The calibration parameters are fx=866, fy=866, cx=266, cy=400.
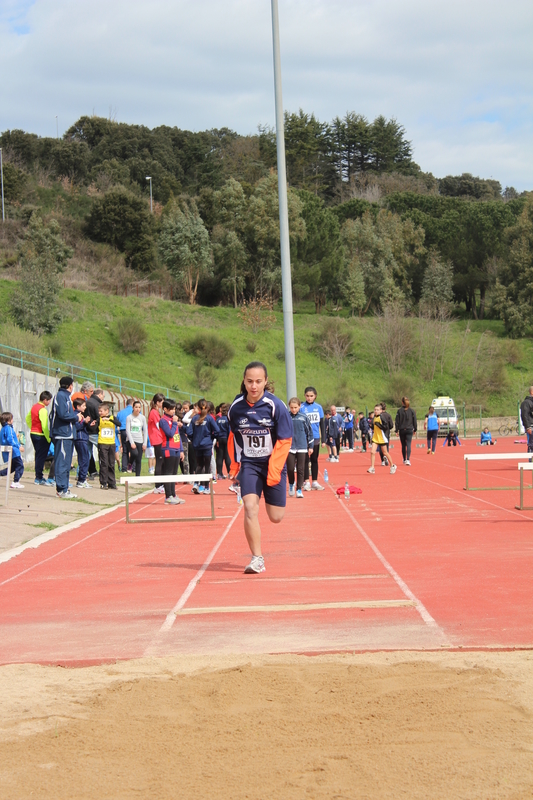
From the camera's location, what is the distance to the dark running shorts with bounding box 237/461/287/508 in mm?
8156

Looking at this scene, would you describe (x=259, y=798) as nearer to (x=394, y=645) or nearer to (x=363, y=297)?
(x=394, y=645)

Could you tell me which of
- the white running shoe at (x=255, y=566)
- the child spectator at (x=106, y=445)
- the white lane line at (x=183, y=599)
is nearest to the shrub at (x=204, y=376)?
the child spectator at (x=106, y=445)

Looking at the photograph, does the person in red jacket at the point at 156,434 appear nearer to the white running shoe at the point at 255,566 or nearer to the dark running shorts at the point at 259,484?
the white running shoe at the point at 255,566

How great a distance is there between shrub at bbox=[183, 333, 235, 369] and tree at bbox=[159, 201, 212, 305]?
10.0 metres

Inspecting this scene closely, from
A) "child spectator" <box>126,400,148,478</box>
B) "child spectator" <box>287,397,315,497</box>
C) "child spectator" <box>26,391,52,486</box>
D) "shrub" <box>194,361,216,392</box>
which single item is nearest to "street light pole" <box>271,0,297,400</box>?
"child spectator" <box>287,397,315,497</box>

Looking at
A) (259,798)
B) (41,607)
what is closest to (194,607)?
(41,607)

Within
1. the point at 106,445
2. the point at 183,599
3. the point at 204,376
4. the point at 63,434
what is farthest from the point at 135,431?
the point at 204,376

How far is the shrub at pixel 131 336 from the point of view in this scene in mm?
54656

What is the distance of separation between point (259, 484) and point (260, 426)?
568 mm

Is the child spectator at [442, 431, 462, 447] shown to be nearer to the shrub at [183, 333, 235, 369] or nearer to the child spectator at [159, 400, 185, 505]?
the shrub at [183, 333, 235, 369]

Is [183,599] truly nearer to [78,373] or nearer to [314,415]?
[314,415]

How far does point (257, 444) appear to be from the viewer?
8.16 m

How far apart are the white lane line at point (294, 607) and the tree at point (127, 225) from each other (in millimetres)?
63645

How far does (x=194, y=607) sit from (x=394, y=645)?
200cm
